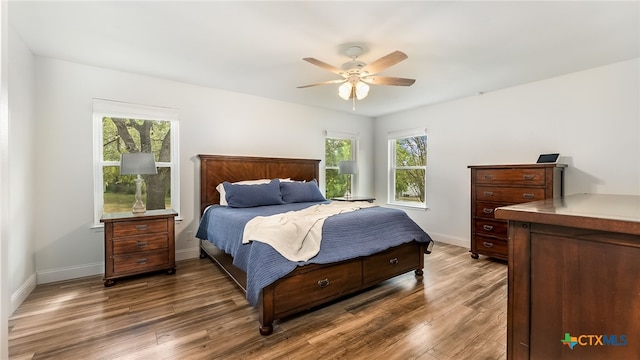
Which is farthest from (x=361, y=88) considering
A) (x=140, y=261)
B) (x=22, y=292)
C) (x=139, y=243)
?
(x=22, y=292)

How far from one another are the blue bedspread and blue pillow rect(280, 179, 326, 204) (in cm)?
79

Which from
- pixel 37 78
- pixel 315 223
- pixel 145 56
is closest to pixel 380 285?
pixel 315 223

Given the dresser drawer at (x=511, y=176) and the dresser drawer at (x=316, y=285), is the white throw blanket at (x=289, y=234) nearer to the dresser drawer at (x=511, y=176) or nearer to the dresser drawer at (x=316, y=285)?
the dresser drawer at (x=316, y=285)

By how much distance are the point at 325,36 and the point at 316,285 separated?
2.17m

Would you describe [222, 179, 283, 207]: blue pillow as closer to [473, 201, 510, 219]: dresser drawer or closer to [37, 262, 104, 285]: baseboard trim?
[37, 262, 104, 285]: baseboard trim

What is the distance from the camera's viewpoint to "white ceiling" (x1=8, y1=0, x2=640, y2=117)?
2055 mm

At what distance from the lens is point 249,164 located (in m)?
4.19

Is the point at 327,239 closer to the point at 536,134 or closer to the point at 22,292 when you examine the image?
the point at 22,292

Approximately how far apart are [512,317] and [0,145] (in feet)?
6.65

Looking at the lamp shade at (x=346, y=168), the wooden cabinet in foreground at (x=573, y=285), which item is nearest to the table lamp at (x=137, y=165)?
the lamp shade at (x=346, y=168)

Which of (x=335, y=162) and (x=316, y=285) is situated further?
(x=335, y=162)

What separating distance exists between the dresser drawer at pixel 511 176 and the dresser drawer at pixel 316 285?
2.36 m

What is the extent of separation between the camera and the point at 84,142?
124 inches

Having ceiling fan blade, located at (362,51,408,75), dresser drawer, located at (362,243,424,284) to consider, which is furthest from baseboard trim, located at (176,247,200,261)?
ceiling fan blade, located at (362,51,408,75)
